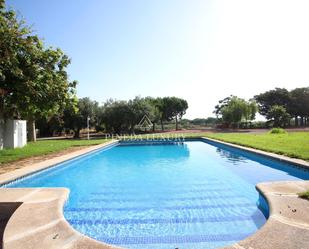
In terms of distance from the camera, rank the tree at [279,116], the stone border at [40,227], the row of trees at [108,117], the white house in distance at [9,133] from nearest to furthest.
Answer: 1. the stone border at [40,227]
2. the white house in distance at [9,133]
3. the row of trees at [108,117]
4. the tree at [279,116]

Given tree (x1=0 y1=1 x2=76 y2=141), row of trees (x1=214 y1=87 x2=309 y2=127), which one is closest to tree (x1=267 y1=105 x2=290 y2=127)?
row of trees (x1=214 y1=87 x2=309 y2=127)

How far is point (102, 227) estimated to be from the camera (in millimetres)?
4285

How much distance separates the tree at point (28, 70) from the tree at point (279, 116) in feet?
113

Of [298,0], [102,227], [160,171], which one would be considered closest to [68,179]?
[160,171]

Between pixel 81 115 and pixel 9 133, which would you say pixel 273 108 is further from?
pixel 9 133

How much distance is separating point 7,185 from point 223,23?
11.0 metres

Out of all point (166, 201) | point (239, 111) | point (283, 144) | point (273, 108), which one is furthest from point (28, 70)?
point (273, 108)

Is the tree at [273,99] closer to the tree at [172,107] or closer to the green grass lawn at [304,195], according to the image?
the tree at [172,107]

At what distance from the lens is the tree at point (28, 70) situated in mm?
9721

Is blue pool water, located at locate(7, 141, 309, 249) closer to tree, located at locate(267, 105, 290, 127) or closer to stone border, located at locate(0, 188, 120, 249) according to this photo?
stone border, located at locate(0, 188, 120, 249)

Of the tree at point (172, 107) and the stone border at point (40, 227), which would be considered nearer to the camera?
the stone border at point (40, 227)

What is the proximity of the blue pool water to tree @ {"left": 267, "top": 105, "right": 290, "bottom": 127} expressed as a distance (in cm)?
3250

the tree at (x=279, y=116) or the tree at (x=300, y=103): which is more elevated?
the tree at (x=300, y=103)

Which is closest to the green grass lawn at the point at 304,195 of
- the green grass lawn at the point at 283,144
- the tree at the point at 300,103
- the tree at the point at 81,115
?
the green grass lawn at the point at 283,144
